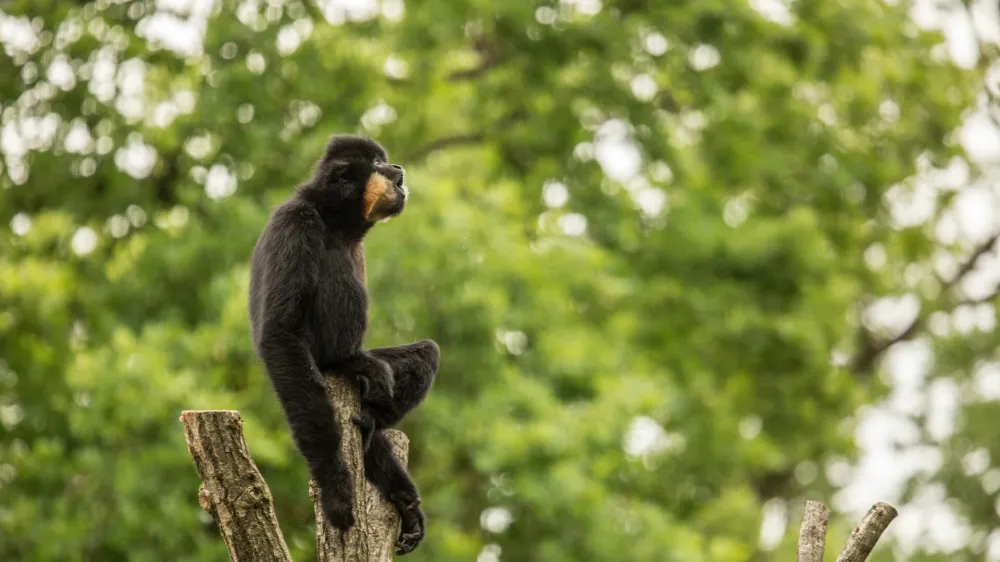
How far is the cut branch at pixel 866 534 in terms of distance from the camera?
5.07 metres

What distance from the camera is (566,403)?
45.4 ft

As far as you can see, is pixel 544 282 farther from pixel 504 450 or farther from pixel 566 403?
pixel 504 450

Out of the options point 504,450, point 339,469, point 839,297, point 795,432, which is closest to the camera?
point 339,469

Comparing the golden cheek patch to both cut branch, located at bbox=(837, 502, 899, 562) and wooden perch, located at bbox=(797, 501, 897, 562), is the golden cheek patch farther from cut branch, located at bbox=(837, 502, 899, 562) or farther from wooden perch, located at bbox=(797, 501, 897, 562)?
cut branch, located at bbox=(837, 502, 899, 562)

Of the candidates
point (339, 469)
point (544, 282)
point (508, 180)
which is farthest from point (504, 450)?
point (339, 469)

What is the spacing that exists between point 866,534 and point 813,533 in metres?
0.25

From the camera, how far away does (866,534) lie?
509 centimetres

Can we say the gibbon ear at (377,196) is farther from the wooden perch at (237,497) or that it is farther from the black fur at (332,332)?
the wooden perch at (237,497)

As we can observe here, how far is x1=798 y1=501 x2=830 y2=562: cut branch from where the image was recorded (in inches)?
205

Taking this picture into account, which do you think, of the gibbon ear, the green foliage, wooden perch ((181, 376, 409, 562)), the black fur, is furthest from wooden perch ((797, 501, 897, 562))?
the green foliage

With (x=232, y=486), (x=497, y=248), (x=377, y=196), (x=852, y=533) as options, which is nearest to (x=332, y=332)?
(x=377, y=196)

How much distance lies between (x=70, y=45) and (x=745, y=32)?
8.38m

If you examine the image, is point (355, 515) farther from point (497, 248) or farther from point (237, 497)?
point (497, 248)

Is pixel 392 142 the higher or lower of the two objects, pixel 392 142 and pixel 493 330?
the higher
